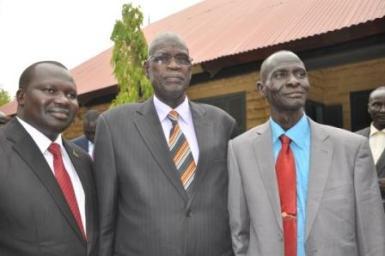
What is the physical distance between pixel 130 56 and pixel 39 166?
5.73 metres

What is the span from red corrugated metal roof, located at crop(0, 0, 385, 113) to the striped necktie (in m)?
3.52

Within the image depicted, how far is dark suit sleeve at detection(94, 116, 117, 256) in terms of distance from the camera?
9.79 ft

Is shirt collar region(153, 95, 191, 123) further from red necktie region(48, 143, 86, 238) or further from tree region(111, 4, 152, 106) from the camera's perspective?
tree region(111, 4, 152, 106)

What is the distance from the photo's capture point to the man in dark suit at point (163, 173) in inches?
117

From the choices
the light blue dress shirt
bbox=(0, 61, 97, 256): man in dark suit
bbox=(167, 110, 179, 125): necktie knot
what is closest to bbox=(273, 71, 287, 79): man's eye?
the light blue dress shirt

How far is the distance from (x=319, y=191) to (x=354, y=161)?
0.27 metres

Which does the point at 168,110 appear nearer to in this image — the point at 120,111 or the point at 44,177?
the point at 120,111

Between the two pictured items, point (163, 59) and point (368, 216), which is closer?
point (368, 216)

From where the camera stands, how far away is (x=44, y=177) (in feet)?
9.18

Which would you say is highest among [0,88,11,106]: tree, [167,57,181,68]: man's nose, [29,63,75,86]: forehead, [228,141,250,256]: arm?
[0,88,11,106]: tree

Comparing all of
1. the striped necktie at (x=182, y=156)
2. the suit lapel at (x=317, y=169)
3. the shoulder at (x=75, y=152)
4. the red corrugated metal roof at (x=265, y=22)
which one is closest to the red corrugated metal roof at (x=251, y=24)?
the red corrugated metal roof at (x=265, y=22)

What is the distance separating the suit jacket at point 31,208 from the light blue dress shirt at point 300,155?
117 cm

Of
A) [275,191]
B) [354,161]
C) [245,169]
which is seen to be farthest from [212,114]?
[354,161]

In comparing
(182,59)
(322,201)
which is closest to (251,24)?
(182,59)
